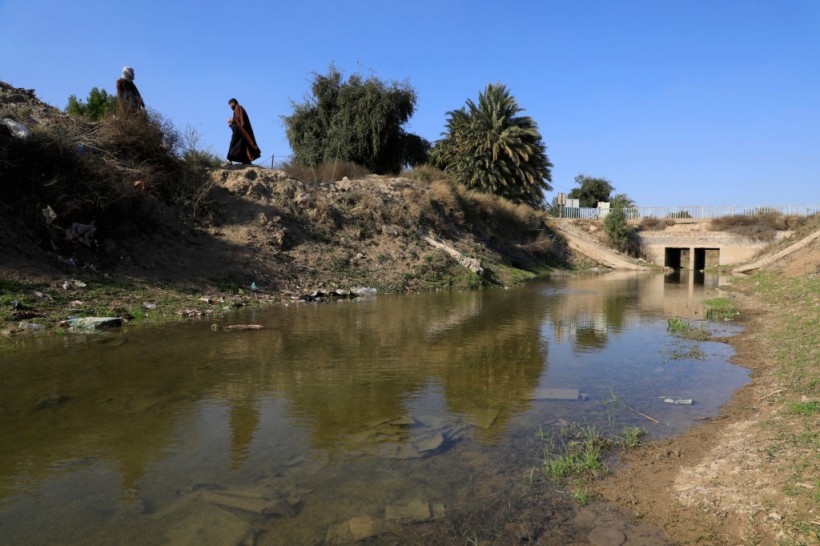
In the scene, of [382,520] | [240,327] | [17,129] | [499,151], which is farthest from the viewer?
[499,151]

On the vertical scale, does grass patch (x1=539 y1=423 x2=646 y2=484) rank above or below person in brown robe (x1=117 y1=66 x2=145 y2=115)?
below

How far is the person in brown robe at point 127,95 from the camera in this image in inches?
648

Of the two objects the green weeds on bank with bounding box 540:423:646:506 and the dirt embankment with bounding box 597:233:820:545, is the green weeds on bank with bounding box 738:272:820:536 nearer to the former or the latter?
the dirt embankment with bounding box 597:233:820:545

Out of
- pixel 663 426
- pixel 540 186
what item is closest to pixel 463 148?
pixel 540 186

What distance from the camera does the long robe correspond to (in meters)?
19.4

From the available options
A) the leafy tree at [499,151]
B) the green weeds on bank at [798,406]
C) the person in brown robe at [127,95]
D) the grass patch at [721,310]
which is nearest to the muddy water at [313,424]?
the green weeds on bank at [798,406]

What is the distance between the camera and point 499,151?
4166 centimetres

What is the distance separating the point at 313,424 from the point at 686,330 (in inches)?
348

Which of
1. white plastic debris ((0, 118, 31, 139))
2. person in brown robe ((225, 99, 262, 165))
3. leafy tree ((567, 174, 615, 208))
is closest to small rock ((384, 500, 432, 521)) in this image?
white plastic debris ((0, 118, 31, 139))

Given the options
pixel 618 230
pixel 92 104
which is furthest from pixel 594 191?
pixel 92 104

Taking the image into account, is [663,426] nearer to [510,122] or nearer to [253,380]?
[253,380]

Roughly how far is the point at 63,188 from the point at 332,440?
12.2m

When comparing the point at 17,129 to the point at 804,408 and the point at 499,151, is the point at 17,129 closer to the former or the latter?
the point at 804,408

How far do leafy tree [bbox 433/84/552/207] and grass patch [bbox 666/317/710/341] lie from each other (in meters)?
30.5
